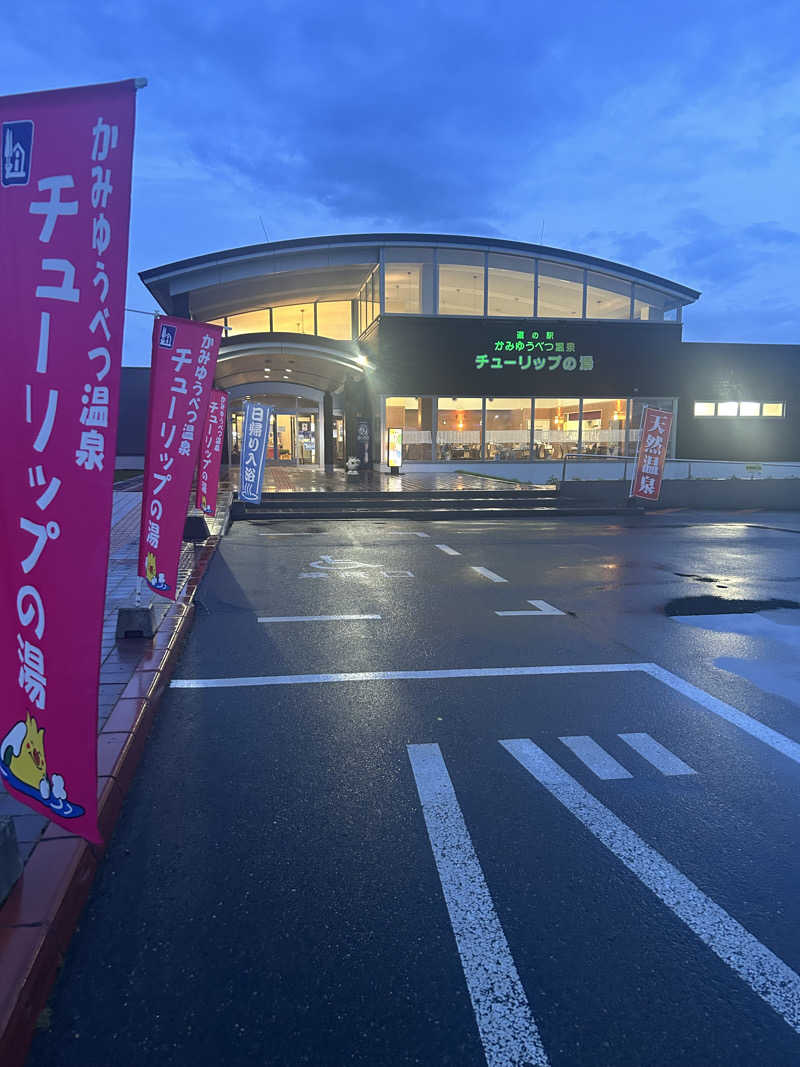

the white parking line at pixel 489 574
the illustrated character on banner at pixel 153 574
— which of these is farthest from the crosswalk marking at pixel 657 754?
the white parking line at pixel 489 574

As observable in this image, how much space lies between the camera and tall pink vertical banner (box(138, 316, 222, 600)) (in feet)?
19.0

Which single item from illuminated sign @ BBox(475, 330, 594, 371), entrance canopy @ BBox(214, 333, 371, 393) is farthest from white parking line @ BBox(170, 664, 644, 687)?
illuminated sign @ BBox(475, 330, 594, 371)

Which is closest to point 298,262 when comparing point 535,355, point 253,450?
point 535,355

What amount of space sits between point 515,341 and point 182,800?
23.8 m

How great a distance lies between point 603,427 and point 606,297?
5073mm

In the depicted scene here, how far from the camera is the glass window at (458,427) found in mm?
24984

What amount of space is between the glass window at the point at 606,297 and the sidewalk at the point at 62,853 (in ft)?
78.7

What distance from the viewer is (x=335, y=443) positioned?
31375 mm

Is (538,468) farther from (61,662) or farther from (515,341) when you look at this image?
(61,662)

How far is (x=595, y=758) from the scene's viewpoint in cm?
380

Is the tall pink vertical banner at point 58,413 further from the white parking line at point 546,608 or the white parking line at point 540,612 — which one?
the white parking line at point 546,608

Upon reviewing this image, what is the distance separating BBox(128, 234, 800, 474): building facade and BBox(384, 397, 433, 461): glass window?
45 mm

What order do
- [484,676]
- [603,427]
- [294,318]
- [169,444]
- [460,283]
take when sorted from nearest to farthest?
[484,676] → [169,444] → [460,283] → [603,427] → [294,318]

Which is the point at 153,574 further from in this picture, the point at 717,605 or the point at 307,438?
the point at 307,438
